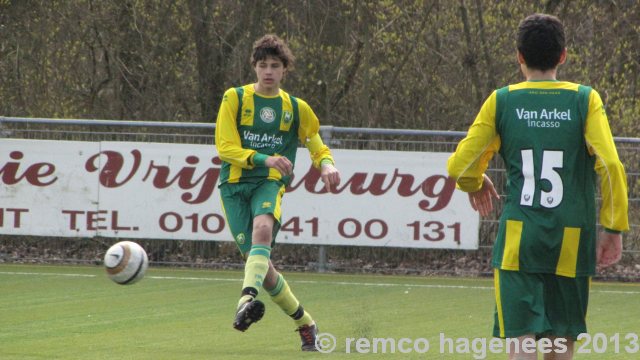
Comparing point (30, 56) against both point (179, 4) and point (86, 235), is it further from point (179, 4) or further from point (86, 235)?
point (86, 235)

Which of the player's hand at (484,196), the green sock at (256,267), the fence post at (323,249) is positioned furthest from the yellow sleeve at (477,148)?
the fence post at (323,249)

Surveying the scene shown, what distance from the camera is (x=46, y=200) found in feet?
52.4

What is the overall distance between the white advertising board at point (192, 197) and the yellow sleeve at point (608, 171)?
9701 millimetres

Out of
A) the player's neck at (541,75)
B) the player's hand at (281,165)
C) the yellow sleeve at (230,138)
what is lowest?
the player's hand at (281,165)

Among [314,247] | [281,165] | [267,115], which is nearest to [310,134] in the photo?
[267,115]

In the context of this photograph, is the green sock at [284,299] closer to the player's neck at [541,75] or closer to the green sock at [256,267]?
the green sock at [256,267]

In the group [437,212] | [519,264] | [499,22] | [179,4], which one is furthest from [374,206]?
[519,264]

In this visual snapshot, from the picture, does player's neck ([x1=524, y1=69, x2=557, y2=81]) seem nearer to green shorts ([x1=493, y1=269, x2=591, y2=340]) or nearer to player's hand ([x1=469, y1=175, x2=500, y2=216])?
player's hand ([x1=469, y1=175, x2=500, y2=216])

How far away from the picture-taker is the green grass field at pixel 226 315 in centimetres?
866

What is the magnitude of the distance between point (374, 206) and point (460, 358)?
23.8ft

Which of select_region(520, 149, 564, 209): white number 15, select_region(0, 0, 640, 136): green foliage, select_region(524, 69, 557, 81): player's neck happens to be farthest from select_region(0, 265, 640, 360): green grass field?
select_region(0, 0, 640, 136): green foliage

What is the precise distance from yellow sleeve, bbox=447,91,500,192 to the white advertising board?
31.4ft

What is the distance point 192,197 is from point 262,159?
7.34 meters

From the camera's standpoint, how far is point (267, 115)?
8914mm
